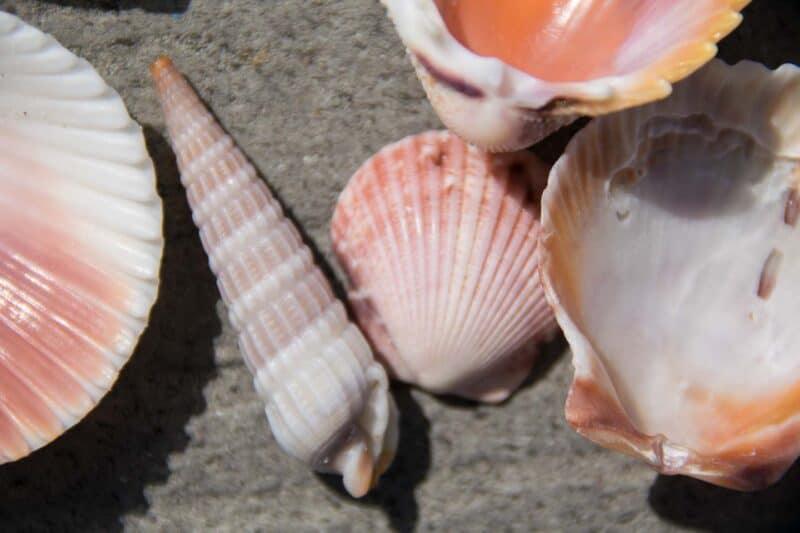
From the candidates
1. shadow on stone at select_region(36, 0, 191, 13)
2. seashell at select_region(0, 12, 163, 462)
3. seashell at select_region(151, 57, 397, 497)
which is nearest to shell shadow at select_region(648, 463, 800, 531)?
seashell at select_region(151, 57, 397, 497)

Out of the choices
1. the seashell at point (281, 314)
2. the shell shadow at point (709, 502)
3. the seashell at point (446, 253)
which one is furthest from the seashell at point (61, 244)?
the shell shadow at point (709, 502)

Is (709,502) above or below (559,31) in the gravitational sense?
below

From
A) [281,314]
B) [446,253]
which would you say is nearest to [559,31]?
[446,253]

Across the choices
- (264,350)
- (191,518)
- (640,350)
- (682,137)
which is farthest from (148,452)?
(682,137)

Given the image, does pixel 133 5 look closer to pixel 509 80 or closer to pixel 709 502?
pixel 509 80

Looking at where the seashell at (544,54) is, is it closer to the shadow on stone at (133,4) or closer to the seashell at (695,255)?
the seashell at (695,255)
